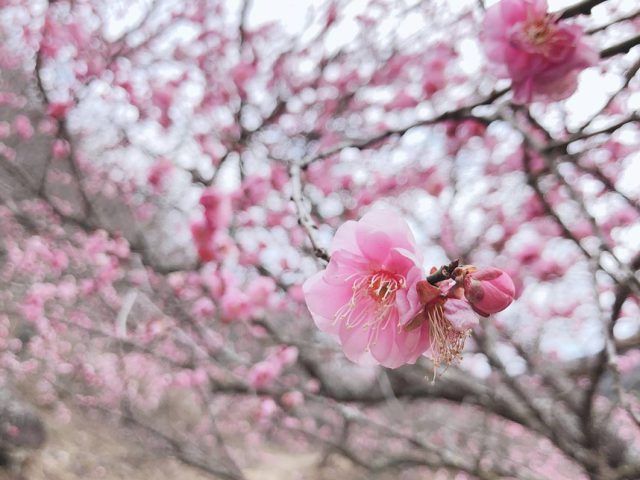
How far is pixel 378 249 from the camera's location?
71 cm

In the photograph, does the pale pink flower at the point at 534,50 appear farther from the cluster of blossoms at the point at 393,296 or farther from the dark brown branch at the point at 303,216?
the cluster of blossoms at the point at 393,296

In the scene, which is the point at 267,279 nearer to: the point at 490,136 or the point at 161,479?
the point at 490,136

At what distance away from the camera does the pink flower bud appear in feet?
1.98

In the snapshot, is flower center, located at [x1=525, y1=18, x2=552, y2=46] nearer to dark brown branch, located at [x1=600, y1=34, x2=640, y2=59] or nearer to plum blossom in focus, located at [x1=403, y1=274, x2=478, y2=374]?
dark brown branch, located at [x1=600, y1=34, x2=640, y2=59]

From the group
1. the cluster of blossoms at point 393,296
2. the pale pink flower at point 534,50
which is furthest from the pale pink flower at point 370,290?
the pale pink flower at point 534,50

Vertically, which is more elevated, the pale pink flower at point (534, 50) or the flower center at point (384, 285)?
the pale pink flower at point (534, 50)

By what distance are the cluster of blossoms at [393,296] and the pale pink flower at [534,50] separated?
60 centimetres

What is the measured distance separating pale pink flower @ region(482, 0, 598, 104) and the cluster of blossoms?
1.96 ft

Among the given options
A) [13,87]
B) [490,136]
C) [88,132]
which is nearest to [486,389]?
[490,136]

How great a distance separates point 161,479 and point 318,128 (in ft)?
13.3

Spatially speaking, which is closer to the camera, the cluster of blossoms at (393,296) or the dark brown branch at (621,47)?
the cluster of blossoms at (393,296)

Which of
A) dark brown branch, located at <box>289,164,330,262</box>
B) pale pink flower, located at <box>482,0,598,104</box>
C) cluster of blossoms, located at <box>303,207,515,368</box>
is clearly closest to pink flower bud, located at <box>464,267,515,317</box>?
cluster of blossoms, located at <box>303,207,515,368</box>

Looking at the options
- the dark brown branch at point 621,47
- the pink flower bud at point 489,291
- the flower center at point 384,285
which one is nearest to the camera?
the pink flower bud at point 489,291

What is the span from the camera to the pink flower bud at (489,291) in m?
0.60
